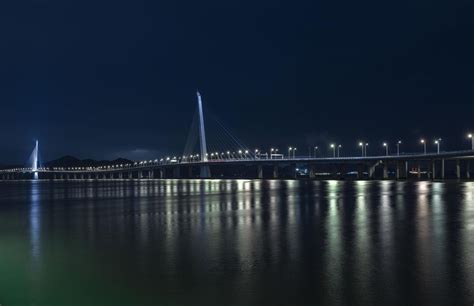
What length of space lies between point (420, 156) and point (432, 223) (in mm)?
76006

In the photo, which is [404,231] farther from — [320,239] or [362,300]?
[362,300]

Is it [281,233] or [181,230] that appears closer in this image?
[281,233]

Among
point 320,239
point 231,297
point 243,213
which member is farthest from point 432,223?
point 231,297

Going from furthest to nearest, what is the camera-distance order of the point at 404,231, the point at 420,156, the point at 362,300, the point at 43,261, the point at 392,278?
1. the point at 420,156
2. the point at 404,231
3. the point at 43,261
4. the point at 392,278
5. the point at 362,300

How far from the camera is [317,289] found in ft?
32.4

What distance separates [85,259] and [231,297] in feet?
20.4

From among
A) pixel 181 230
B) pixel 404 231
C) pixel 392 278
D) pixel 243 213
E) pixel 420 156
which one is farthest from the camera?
pixel 420 156

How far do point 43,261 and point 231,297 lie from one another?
7.03 meters

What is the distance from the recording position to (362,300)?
9.02m

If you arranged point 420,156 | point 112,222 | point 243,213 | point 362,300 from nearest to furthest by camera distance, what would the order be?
1. point 362,300
2. point 112,222
3. point 243,213
4. point 420,156

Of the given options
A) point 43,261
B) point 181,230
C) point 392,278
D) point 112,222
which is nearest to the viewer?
point 392,278

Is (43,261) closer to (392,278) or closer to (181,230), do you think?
(181,230)

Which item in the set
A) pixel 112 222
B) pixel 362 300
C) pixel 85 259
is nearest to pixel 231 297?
pixel 362 300

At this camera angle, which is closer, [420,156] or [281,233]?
[281,233]
